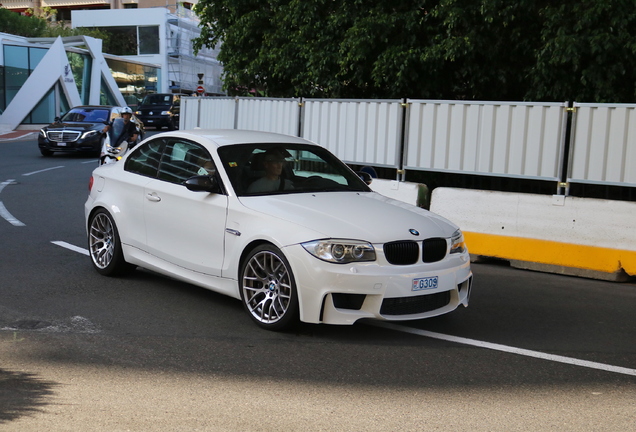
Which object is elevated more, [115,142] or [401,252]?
[115,142]

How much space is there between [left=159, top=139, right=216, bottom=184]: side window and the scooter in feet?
24.2

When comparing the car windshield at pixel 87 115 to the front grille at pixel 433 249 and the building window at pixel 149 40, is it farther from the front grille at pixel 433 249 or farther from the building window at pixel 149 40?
the building window at pixel 149 40

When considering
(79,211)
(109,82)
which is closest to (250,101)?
(79,211)

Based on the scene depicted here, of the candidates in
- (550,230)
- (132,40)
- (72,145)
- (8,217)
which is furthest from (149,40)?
(550,230)

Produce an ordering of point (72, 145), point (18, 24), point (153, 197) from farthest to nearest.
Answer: point (18, 24) → point (72, 145) → point (153, 197)

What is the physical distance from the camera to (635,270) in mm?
9203

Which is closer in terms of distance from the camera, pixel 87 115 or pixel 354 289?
pixel 354 289

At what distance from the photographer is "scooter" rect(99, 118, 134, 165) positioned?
592 inches

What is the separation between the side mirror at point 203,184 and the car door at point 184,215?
0.07 m

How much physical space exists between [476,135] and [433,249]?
482 centimetres

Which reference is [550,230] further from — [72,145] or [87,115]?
[87,115]

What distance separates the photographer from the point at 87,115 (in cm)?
2678

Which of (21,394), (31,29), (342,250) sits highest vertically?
(31,29)

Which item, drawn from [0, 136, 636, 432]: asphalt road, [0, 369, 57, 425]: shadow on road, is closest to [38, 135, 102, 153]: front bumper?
[0, 136, 636, 432]: asphalt road
